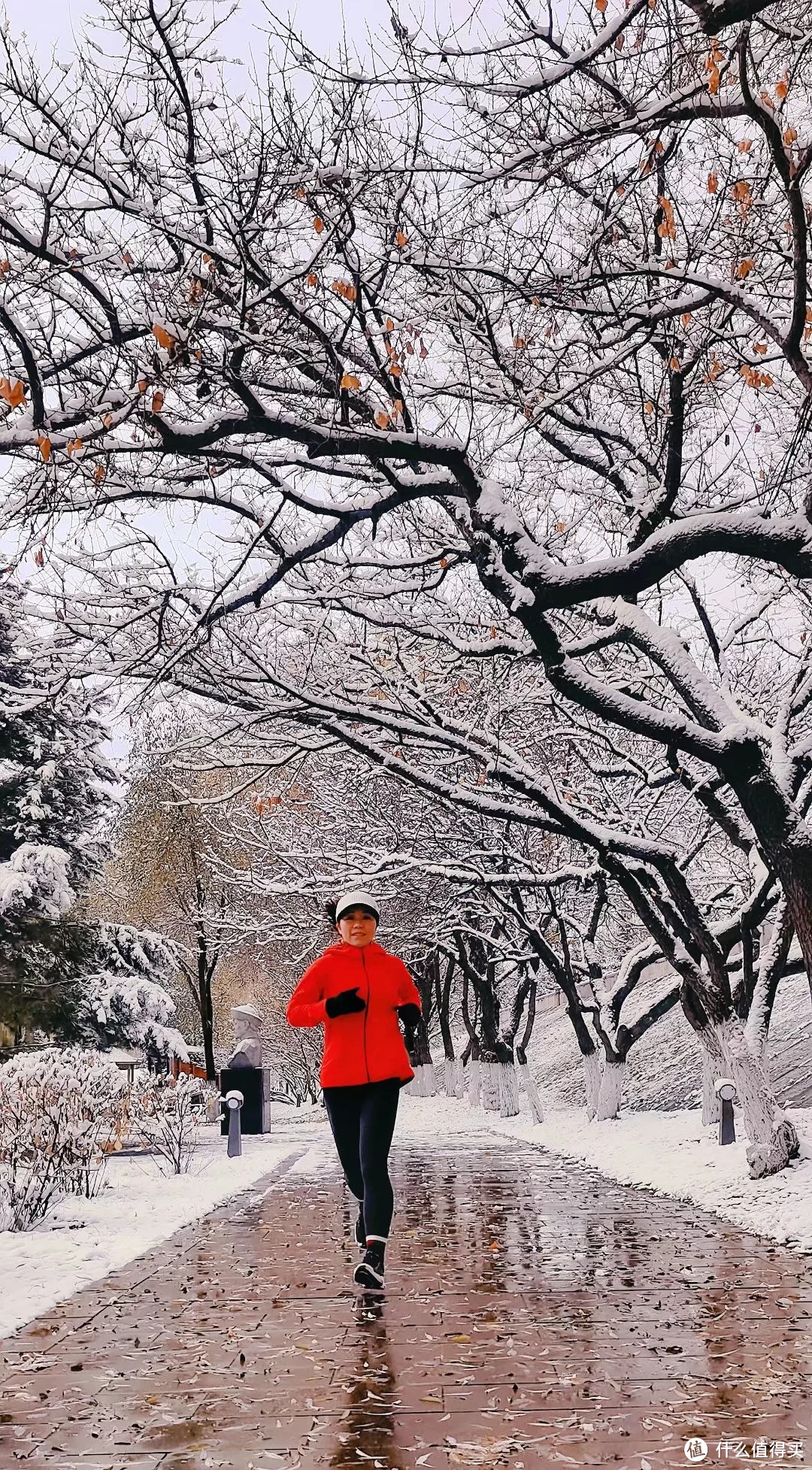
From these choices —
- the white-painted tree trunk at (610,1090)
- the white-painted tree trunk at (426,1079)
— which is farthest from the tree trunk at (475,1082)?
the white-painted tree trunk at (610,1090)

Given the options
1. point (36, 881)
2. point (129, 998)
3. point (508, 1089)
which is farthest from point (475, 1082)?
point (36, 881)

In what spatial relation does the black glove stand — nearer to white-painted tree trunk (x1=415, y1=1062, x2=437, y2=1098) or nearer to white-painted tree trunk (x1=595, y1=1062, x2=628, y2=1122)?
white-painted tree trunk (x1=595, y1=1062, x2=628, y2=1122)

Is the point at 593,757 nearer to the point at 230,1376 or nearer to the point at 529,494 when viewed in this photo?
the point at 529,494

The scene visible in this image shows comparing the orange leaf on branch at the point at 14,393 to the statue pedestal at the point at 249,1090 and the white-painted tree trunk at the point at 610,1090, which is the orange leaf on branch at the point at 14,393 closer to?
the white-painted tree trunk at the point at 610,1090

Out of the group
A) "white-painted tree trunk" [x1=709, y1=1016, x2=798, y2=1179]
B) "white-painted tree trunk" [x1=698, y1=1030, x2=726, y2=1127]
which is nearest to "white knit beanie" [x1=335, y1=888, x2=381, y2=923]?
"white-painted tree trunk" [x1=709, y1=1016, x2=798, y2=1179]

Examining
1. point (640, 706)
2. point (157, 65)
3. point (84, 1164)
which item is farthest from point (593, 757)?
point (157, 65)

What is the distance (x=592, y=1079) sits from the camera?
70.8 ft

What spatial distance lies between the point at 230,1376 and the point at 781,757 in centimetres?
756

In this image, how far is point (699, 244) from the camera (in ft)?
28.6

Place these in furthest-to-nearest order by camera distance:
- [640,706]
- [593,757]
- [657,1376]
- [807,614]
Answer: [593,757]
[807,614]
[640,706]
[657,1376]

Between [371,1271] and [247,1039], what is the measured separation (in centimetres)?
1739

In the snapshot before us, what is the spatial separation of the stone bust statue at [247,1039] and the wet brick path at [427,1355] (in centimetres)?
1381

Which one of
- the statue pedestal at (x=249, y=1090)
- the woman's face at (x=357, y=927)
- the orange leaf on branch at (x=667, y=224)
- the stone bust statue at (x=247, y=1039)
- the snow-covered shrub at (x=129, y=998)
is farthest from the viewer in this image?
the snow-covered shrub at (x=129, y=998)

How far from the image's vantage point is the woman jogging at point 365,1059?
7027 millimetres
